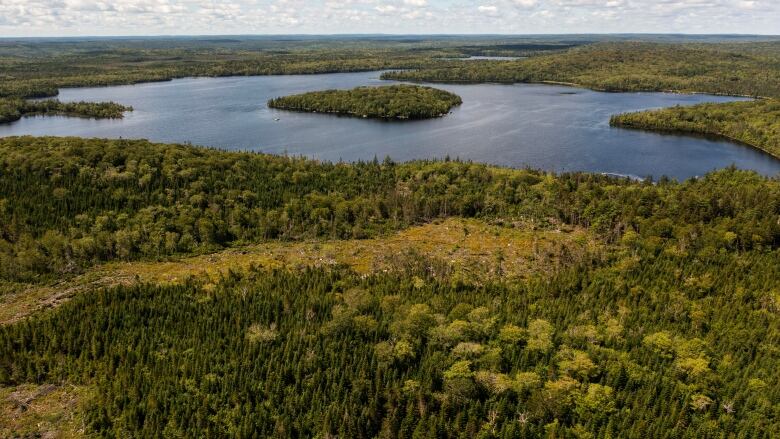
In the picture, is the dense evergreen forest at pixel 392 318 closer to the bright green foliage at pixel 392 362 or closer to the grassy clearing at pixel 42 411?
the bright green foliage at pixel 392 362

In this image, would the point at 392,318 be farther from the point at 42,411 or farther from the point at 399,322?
the point at 42,411

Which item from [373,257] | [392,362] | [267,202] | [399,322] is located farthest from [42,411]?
[267,202]

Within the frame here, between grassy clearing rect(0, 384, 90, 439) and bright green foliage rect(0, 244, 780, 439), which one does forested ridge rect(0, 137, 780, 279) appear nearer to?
bright green foliage rect(0, 244, 780, 439)

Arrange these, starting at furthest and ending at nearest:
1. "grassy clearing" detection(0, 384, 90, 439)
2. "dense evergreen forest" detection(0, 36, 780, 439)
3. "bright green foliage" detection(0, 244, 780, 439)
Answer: "dense evergreen forest" detection(0, 36, 780, 439), "bright green foliage" detection(0, 244, 780, 439), "grassy clearing" detection(0, 384, 90, 439)

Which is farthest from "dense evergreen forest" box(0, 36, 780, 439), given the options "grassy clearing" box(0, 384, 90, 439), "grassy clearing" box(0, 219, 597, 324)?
"grassy clearing" box(0, 219, 597, 324)

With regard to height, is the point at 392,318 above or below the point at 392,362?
above

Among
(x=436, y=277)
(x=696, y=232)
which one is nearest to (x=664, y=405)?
(x=436, y=277)
